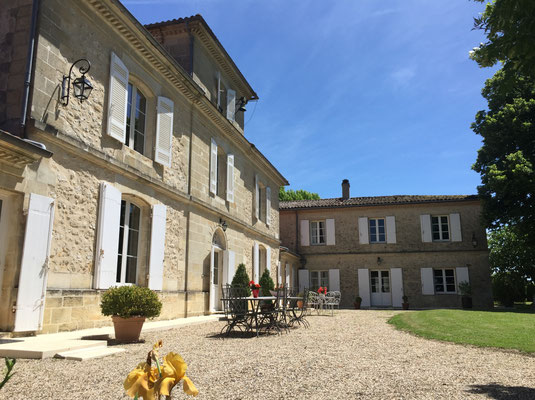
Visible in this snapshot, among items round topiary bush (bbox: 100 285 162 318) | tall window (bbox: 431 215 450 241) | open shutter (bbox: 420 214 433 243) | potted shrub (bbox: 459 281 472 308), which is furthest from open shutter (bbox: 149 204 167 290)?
tall window (bbox: 431 215 450 241)

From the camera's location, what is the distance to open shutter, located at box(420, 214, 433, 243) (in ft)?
65.4

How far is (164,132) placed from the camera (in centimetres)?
922

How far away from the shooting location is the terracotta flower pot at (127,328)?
5.95 meters

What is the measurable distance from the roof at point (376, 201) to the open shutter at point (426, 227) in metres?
0.80

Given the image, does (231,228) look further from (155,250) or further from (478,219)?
(478,219)

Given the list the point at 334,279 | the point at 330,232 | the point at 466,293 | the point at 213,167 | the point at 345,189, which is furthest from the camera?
the point at 345,189

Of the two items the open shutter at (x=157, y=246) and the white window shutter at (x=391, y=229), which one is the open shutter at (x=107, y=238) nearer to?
the open shutter at (x=157, y=246)

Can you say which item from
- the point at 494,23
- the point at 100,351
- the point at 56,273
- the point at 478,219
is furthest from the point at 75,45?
the point at 478,219

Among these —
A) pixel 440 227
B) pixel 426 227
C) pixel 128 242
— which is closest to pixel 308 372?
pixel 128 242

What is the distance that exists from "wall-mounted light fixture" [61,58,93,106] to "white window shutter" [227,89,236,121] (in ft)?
22.4

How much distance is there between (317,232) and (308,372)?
58.1 ft

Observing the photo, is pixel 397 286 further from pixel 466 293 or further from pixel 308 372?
pixel 308 372

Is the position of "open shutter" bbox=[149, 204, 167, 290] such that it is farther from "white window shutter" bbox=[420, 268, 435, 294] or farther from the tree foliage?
the tree foliage

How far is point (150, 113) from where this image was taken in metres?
9.11
